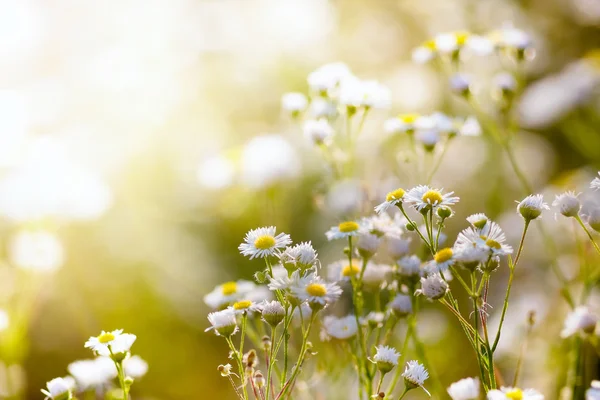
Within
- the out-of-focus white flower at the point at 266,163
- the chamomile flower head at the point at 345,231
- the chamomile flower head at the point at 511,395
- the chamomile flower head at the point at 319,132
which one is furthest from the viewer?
the out-of-focus white flower at the point at 266,163

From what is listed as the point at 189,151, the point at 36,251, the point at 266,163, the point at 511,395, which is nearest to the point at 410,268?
the point at 511,395

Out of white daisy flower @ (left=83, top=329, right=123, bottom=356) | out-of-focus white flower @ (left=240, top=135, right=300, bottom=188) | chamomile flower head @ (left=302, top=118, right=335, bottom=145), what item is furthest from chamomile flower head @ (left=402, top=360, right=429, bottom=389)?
out-of-focus white flower @ (left=240, top=135, right=300, bottom=188)

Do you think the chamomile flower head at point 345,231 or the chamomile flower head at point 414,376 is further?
the chamomile flower head at point 345,231

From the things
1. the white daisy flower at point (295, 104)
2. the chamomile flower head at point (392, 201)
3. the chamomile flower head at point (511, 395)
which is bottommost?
the chamomile flower head at point (511, 395)

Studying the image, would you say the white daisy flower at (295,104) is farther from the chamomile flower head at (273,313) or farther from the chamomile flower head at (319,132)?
the chamomile flower head at (273,313)

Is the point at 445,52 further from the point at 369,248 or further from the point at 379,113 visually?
the point at 379,113

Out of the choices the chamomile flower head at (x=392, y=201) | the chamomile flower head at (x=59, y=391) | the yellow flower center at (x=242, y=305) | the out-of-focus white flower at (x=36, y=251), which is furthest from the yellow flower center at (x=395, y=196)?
the out-of-focus white flower at (x=36, y=251)

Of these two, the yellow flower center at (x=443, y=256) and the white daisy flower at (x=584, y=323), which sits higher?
the yellow flower center at (x=443, y=256)
